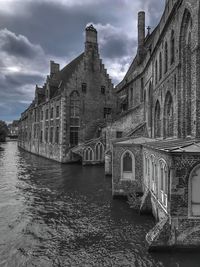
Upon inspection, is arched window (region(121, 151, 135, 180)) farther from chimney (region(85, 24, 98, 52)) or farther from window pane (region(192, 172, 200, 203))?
chimney (region(85, 24, 98, 52))

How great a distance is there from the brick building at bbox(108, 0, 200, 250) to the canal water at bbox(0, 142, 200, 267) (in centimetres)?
78

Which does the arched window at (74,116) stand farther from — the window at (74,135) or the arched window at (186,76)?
the arched window at (186,76)

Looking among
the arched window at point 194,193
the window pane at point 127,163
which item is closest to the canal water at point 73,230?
the arched window at point 194,193

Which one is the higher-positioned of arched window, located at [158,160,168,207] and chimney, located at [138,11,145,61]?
chimney, located at [138,11,145,61]

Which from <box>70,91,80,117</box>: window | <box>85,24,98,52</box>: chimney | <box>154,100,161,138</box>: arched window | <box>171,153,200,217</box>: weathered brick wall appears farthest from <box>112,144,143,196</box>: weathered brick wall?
<box>85,24,98,52</box>: chimney

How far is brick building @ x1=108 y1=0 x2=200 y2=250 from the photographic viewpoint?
784 centimetres

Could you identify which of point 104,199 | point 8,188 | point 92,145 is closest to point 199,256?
point 104,199

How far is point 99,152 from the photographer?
2934 cm

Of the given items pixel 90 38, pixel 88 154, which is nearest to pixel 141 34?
pixel 90 38

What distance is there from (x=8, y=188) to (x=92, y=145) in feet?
43.1

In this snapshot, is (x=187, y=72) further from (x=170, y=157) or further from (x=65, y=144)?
(x=65, y=144)

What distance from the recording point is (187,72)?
1235 cm

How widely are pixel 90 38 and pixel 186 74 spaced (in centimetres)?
2416

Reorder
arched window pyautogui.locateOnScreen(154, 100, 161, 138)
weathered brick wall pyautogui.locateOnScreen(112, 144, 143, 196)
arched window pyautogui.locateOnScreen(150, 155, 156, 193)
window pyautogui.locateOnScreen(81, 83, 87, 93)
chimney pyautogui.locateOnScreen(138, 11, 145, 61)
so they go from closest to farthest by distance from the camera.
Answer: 1. arched window pyautogui.locateOnScreen(150, 155, 156, 193)
2. weathered brick wall pyautogui.locateOnScreen(112, 144, 143, 196)
3. arched window pyautogui.locateOnScreen(154, 100, 161, 138)
4. chimney pyautogui.locateOnScreen(138, 11, 145, 61)
5. window pyautogui.locateOnScreen(81, 83, 87, 93)
